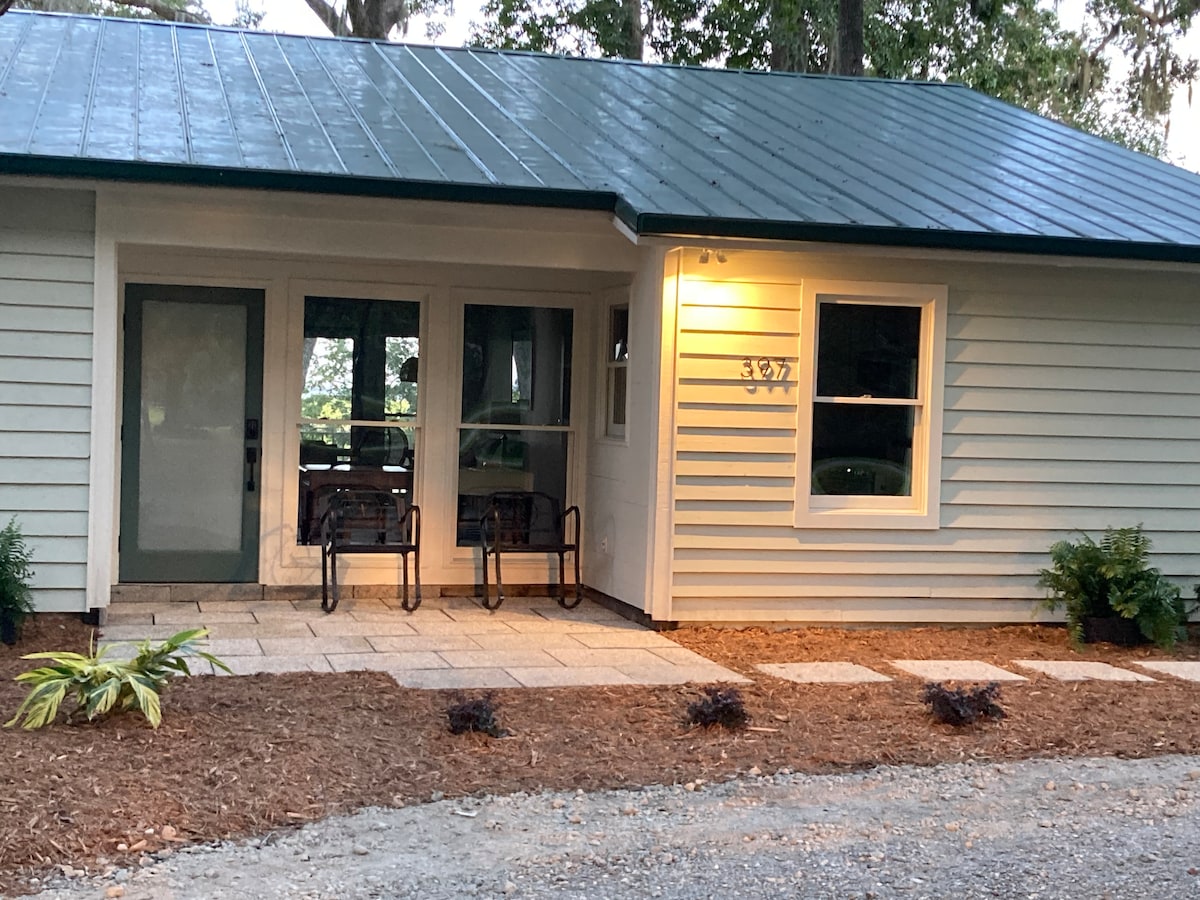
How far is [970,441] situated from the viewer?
8.46 metres

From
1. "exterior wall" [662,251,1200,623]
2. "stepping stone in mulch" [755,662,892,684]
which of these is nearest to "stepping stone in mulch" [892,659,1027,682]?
"stepping stone in mulch" [755,662,892,684]

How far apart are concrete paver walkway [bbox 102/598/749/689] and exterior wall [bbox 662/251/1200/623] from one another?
2.75 ft

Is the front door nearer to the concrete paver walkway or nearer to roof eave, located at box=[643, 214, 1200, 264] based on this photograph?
the concrete paver walkway

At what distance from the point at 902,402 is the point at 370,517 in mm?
3571

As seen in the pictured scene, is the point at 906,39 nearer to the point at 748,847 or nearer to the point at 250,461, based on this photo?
the point at 250,461

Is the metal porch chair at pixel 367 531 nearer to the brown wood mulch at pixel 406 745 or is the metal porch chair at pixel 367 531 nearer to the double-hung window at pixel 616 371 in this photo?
the double-hung window at pixel 616 371

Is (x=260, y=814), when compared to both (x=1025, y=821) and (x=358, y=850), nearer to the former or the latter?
(x=358, y=850)

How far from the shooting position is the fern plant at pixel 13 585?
694 cm

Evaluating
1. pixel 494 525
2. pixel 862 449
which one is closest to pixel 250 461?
pixel 494 525

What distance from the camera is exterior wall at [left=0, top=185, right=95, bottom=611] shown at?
7375 mm

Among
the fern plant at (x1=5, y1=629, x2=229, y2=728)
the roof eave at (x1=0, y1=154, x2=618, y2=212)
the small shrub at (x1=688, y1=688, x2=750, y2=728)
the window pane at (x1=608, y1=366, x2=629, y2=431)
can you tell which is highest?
the roof eave at (x1=0, y1=154, x2=618, y2=212)

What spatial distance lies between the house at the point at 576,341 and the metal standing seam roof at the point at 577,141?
0.04 m

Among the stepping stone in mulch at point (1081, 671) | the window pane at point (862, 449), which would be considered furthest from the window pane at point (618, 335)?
the stepping stone in mulch at point (1081, 671)

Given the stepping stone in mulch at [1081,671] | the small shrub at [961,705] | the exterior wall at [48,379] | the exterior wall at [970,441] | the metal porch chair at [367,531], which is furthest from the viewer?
the metal porch chair at [367,531]
